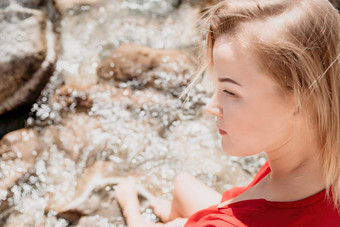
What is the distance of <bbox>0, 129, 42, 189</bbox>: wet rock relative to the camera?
2.59 meters

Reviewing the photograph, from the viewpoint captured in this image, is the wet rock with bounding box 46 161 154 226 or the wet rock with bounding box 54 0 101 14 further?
the wet rock with bounding box 54 0 101 14

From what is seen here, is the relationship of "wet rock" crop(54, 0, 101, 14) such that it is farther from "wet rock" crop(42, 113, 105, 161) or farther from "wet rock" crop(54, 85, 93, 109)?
"wet rock" crop(42, 113, 105, 161)

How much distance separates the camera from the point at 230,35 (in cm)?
126

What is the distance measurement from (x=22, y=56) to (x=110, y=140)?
34.3 inches

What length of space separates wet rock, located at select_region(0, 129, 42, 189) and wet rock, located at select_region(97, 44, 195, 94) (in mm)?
718

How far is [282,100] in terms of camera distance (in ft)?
3.97

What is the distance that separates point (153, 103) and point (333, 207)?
6.16ft

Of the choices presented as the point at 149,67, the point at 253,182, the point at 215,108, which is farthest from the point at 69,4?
the point at 215,108

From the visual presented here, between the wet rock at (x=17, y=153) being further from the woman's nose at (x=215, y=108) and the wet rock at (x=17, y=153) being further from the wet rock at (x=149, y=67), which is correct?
the woman's nose at (x=215, y=108)

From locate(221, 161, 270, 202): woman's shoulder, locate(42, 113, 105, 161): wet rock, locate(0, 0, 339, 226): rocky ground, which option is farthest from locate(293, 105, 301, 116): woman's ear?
locate(42, 113, 105, 161): wet rock

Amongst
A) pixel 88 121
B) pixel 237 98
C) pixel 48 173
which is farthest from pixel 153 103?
pixel 237 98

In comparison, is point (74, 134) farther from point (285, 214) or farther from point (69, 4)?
point (285, 214)

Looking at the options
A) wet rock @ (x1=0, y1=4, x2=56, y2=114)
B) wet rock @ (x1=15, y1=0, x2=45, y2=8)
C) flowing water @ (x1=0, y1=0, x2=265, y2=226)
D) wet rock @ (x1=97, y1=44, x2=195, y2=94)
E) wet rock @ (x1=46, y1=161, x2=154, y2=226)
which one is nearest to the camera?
wet rock @ (x1=46, y1=161, x2=154, y2=226)

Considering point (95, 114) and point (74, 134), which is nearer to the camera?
point (74, 134)
